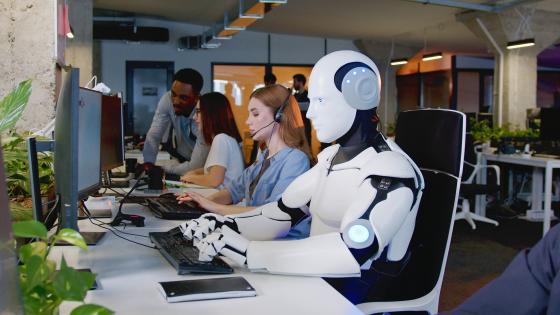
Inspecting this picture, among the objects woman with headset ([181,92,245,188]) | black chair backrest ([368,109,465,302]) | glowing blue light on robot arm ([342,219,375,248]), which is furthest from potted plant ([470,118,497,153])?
glowing blue light on robot arm ([342,219,375,248])

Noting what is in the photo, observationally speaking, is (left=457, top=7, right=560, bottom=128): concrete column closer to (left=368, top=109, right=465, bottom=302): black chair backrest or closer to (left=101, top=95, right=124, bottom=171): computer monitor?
(left=101, top=95, right=124, bottom=171): computer monitor

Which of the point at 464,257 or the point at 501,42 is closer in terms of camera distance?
the point at 464,257

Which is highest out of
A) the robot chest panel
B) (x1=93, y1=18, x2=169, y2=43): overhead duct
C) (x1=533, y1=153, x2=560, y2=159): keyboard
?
(x1=93, y1=18, x2=169, y2=43): overhead duct

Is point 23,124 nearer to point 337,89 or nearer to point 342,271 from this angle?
point 337,89

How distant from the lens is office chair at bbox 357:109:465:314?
2.01 meters

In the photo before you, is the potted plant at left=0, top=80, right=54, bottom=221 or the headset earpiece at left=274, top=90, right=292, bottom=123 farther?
the headset earpiece at left=274, top=90, right=292, bottom=123

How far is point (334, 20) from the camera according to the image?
41.9 ft

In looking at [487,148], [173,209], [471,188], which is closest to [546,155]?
[471,188]

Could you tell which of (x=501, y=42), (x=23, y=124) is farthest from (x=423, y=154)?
(x=501, y=42)

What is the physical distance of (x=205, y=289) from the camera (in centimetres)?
141

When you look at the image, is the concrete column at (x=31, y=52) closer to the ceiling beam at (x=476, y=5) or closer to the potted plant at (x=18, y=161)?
the potted plant at (x=18, y=161)

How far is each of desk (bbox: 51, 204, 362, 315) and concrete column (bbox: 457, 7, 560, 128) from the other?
10.0 meters

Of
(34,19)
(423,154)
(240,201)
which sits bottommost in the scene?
(240,201)

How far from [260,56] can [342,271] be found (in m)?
14.0
